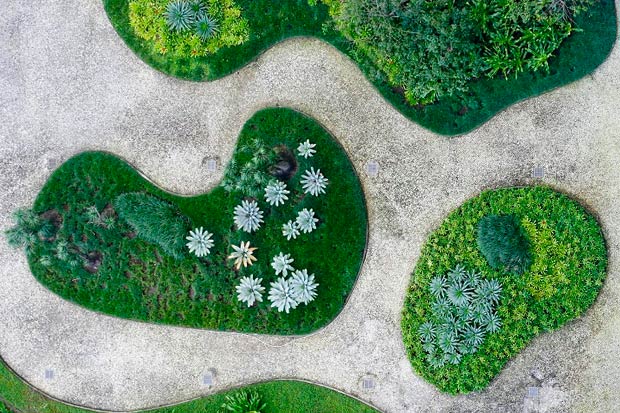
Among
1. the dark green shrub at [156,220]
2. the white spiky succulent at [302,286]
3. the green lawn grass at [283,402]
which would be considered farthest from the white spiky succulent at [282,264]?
the green lawn grass at [283,402]

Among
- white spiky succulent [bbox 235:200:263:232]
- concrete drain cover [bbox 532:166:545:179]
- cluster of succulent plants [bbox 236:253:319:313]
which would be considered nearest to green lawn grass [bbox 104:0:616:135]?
concrete drain cover [bbox 532:166:545:179]

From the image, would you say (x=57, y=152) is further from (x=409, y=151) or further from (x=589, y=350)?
(x=589, y=350)

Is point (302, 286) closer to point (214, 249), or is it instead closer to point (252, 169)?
point (214, 249)

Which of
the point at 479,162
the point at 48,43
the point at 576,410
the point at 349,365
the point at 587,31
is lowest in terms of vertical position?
the point at 576,410

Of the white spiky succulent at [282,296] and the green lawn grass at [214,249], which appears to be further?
the green lawn grass at [214,249]

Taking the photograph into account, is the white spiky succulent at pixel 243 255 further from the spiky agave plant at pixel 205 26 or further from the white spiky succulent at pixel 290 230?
the spiky agave plant at pixel 205 26

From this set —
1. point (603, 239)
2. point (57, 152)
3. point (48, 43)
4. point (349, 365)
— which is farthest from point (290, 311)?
point (48, 43)
